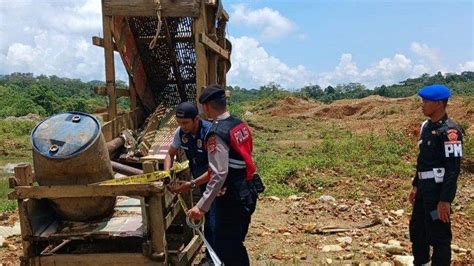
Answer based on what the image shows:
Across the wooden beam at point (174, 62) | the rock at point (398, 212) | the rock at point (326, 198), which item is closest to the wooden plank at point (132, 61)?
the wooden beam at point (174, 62)

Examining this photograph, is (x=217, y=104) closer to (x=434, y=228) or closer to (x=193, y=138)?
(x=193, y=138)

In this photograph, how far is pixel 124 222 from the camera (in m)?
4.08

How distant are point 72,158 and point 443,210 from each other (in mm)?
2761

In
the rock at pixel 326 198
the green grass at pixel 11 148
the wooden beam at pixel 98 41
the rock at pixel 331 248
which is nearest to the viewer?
the rock at pixel 331 248

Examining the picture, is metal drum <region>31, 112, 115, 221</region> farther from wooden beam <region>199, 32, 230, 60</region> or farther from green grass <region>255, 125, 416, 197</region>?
green grass <region>255, 125, 416, 197</region>

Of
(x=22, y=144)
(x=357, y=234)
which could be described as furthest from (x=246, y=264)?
(x=22, y=144)

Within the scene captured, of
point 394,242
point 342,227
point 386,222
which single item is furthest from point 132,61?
point 394,242

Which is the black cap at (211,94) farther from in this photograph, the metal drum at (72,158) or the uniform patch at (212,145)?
A: the metal drum at (72,158)

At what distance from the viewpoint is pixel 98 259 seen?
3797mm

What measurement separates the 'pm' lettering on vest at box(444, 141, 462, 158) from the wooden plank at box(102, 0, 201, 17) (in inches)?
126

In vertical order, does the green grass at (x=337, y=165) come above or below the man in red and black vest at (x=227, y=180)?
below

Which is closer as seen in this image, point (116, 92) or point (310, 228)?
point (310, 228)

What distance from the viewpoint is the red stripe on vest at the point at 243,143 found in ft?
12.0

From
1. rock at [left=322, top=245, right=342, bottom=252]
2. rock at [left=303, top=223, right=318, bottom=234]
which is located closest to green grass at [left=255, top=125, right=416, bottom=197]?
rock at [left=303, top=223, right=318, bottom=234]
